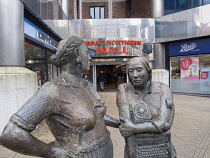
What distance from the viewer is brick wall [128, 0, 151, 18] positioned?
645 inches

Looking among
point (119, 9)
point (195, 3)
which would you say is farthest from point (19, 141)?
point (119, 9)

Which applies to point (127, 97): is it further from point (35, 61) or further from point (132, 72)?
point (35, 61)

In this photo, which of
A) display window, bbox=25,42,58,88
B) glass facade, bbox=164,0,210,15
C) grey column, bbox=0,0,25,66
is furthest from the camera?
glass facade, bbox=164,0,210,15

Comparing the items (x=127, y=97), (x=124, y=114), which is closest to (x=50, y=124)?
(x=124, y=114)

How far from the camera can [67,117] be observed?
4.16 feet

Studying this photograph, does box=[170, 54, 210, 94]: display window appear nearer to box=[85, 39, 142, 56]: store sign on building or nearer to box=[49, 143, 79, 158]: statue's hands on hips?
box=[85, 39, 142, 56]: store sign on building

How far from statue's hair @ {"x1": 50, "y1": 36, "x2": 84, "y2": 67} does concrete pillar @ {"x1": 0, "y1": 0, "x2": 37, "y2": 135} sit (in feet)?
11.9

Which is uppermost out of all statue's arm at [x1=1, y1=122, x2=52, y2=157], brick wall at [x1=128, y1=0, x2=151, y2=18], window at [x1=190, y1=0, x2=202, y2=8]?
brick wall at [x1=128, y1=0, x2=151, y2=18]

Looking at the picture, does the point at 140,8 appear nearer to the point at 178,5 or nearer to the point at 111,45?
the point at 178,5

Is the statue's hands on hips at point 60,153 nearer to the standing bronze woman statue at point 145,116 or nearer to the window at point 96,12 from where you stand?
the standing bronze woman statue at point 145,116

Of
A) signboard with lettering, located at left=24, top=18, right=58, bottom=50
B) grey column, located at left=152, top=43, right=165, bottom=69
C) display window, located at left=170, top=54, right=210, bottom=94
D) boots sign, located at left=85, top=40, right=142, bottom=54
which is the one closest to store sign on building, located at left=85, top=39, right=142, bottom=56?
boots sign, located at left=85, top=40, right=142, bottom=54

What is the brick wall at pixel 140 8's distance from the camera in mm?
16391

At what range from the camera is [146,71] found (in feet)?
6.32

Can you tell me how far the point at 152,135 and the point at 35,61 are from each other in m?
7.64
